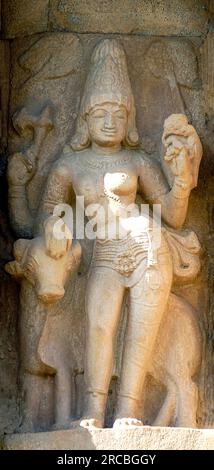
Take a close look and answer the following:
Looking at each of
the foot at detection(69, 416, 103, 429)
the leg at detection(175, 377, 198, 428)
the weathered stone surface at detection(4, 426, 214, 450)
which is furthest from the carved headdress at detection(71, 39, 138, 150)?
the weathered stone surface at detection(4, 426, 214, 450)

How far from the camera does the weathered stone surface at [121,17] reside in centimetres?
1036

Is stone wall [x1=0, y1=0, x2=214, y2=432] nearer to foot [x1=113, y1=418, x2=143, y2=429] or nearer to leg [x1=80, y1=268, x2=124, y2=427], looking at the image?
leg [x1=80, y1=268, x2=124, y2=427]

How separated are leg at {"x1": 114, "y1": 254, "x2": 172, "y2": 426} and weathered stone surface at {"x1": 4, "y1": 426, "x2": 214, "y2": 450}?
275 millimetres

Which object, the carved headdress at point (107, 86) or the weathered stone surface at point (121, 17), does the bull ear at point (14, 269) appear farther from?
the weathered stone surface at point (121, 17)

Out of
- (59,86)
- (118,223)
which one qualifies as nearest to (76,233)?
(118,223)

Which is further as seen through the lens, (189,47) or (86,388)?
(189,47)

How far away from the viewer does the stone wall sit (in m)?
10.3

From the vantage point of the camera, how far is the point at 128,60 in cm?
1030

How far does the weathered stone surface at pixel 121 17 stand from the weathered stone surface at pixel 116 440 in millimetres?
2259

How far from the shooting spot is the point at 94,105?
32.8 feet

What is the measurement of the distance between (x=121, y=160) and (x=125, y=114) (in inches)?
9.6

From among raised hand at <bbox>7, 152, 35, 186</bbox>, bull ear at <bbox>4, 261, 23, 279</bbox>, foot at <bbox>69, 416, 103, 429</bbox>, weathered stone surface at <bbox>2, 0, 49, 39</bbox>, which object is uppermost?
weathered stone surface at <bbox>2, 0, 49, 39</bbox>

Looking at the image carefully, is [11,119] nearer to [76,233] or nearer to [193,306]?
[76,233]

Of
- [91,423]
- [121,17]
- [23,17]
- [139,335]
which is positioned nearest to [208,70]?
[121,17]
